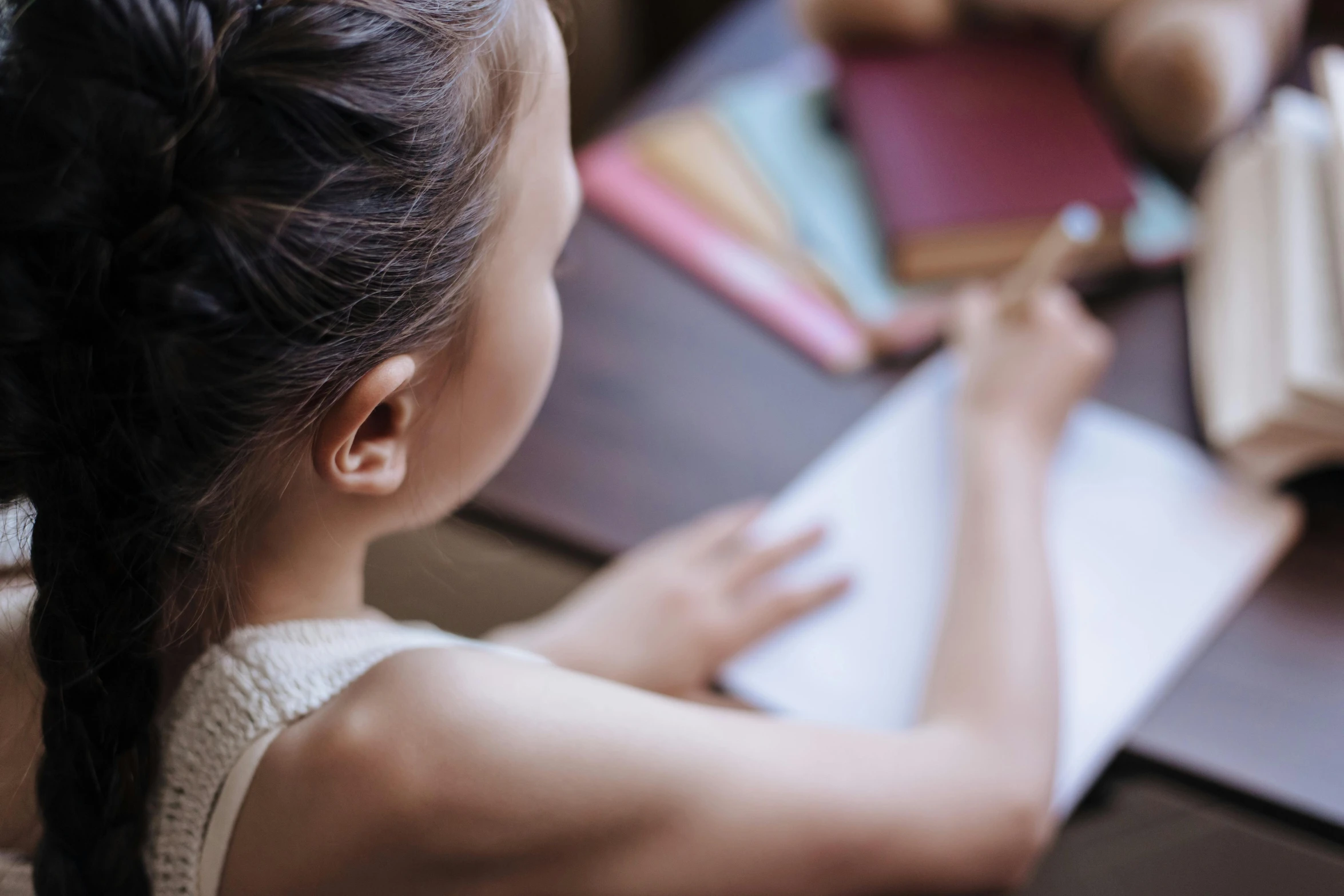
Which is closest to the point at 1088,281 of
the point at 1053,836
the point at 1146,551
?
the point at 1146,551

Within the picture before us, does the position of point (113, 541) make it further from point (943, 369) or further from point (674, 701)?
point (943, 369)

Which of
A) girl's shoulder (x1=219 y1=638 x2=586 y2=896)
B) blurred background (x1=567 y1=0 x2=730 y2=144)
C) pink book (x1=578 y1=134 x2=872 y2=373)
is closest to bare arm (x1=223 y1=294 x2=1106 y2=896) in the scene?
girl's shoulder (x1=219 y1=638 x2=586 y2=896)

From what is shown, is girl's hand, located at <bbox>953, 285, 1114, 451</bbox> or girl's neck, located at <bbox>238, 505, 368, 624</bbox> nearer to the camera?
girl's neck, located at <bbox>238, 505, 368, 624</bbox>

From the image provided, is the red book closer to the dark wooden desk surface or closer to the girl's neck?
the dark wooden desk surface

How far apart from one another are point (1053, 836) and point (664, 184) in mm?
556

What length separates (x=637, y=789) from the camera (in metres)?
0.46

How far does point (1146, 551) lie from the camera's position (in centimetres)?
67

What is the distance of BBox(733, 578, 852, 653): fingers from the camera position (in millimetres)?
646

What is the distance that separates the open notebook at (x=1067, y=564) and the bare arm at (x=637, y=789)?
0.13 ft

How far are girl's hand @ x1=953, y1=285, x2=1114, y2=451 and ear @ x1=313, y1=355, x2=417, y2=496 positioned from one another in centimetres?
40

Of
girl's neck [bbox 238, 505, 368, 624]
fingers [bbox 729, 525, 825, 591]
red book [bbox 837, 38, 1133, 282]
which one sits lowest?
fingers [bbox 729, 525, 825, 591]

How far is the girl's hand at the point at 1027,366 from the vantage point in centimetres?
71

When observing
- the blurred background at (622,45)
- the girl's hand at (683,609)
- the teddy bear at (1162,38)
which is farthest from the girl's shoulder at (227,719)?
the blurred background at (622,45)

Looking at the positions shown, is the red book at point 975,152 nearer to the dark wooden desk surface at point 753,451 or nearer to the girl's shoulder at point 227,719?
the dark wooden desk surface at point 753,451
